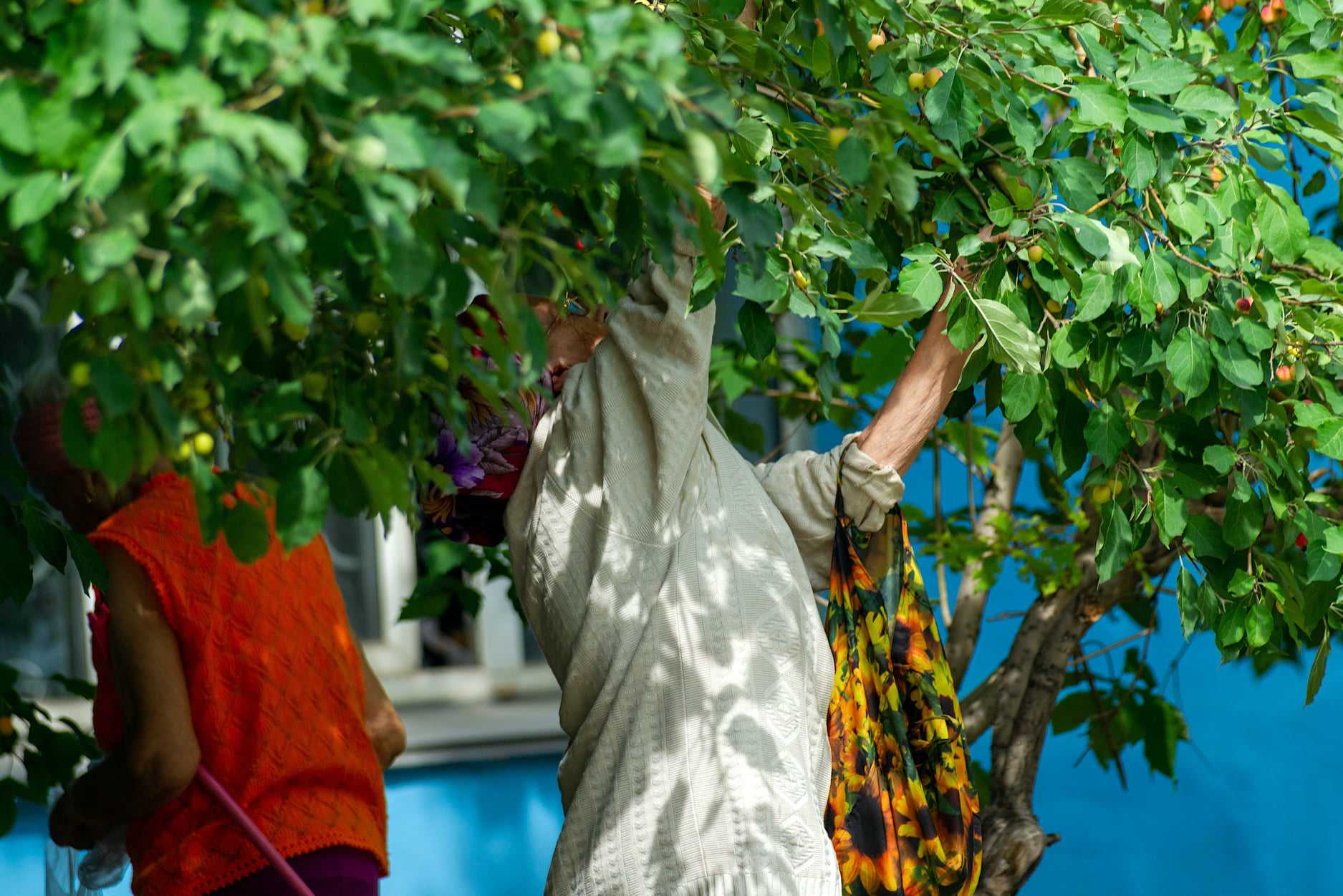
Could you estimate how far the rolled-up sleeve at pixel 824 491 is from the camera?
2.09 meters

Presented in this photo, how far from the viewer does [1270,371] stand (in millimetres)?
2107

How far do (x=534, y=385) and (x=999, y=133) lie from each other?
1028mm

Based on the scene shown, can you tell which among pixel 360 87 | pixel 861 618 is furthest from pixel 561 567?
pixel 360 87

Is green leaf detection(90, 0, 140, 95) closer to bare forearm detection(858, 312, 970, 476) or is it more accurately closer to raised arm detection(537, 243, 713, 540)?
raised arm detection(537, 243, 713, 540)

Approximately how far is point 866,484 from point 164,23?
4.08 feet

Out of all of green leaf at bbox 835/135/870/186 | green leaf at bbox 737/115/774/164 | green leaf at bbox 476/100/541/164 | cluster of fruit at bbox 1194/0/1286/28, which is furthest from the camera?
cluster of fruit at bbox 1194/0/1286/28

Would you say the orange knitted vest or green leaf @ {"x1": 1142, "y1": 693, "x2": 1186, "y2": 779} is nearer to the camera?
the orange knitted vest

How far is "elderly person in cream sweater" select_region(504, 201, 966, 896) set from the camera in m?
1.84

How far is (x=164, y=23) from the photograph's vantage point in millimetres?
1053

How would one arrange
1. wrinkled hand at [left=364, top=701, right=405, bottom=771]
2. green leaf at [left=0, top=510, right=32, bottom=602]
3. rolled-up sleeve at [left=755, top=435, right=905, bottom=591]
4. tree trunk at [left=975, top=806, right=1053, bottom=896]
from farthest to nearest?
1. tree trunk at [left=975, top=806, right=1053, bottom=896]
2. wrinkled hand at [left=364, top=701, right=405, bottom=771]
3. rolled-up sleeve at [left=755, top=435, right=905, bottom=591]
4. green leaf at [left=0, top=510, right=32, bottom=602]

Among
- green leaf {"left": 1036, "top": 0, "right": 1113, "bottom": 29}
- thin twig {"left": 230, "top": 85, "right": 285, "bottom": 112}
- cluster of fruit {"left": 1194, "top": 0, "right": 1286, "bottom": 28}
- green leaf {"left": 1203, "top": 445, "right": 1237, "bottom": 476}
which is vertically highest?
cluster of fruit {"left": 1194, "top": 0, "right": 1286, "bottom": 28}

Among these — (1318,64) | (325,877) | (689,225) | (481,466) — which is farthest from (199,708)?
(1318,64)

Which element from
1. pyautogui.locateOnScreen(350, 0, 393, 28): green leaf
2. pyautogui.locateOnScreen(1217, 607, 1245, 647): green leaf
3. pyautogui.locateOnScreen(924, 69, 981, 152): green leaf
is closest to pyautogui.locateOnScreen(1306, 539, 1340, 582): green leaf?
pyautogui.locateOnScreen(1217, 607, 1245, 647): green leaf

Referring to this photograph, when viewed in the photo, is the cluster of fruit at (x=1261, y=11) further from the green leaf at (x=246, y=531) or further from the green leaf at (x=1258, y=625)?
the green leaf at (x=246, y=531)
